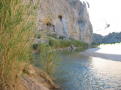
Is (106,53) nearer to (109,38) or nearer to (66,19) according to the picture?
(66,19)

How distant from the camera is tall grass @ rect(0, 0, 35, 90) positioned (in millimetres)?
5758

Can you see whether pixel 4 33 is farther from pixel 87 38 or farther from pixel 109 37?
pixel 109 37

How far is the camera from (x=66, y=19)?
282 feet

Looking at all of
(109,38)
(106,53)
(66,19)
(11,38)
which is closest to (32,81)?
(11,38)

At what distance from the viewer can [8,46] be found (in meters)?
5.88

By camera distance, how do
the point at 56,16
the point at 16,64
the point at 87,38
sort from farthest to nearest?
the point at 87,38
the point at 56,16
the point at 16,64

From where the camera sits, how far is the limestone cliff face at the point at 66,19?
70375 mm

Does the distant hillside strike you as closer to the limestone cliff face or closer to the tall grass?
the limestone cliff face

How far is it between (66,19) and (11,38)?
8062cm

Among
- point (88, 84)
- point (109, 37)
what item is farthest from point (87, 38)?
point (88, 84)

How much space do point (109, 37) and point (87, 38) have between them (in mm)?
50238

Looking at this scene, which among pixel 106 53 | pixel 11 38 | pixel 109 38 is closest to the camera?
pixel 11 38

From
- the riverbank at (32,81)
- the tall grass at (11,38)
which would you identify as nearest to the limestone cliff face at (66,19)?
the riverbank at (32,81)

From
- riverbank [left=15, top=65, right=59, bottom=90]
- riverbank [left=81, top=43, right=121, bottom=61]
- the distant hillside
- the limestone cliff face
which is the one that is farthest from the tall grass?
the distant hillside
